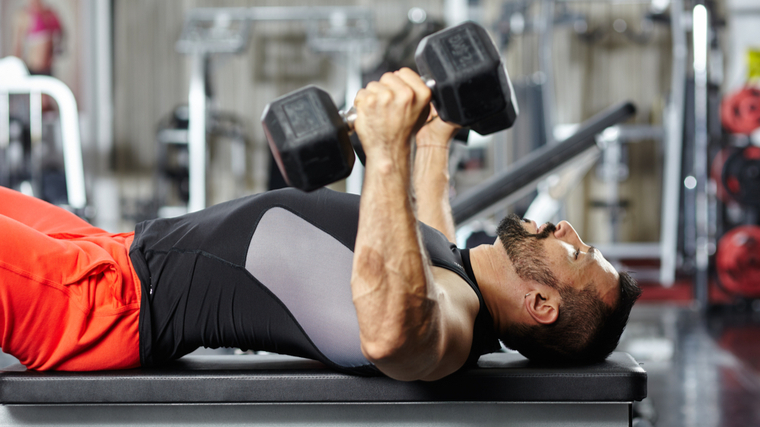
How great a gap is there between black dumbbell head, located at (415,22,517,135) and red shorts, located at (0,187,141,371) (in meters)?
0.64

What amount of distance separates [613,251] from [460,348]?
167 inches

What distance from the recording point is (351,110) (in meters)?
0.90

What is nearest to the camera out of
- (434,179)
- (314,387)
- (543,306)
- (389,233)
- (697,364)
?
(389,233)

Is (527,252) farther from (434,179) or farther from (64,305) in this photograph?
(64,305)

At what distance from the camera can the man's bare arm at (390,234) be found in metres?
0.84

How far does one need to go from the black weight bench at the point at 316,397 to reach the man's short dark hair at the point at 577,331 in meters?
0.09

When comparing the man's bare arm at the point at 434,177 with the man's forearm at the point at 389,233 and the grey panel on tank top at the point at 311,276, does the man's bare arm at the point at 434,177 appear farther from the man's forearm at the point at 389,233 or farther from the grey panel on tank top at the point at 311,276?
the man's forearm at the point at 389,233

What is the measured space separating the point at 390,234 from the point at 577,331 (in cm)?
53

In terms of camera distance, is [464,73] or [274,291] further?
[274,291]

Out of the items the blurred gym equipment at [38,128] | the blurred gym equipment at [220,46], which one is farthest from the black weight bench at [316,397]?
the blurred gym equipment at [220,46]

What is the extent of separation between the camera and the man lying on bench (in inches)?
41.9

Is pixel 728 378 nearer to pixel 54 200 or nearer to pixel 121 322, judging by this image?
pixel 121 322

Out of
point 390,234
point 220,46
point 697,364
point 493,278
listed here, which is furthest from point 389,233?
point 220,46

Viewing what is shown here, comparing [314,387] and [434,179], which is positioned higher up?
[434,179]
